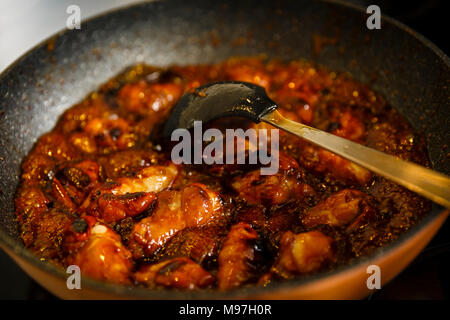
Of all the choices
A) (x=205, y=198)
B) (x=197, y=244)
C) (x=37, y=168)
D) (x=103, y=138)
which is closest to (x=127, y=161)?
(x=103, y=138)

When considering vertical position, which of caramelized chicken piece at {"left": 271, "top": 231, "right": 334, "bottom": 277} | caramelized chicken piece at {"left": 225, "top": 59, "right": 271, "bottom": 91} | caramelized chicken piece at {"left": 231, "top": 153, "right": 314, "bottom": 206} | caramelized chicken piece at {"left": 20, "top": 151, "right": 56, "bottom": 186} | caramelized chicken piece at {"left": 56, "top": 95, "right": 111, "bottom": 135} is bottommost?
caramelized chicken piece at {"left": 271, "top": 231, "right": 334, "bottom": 277}

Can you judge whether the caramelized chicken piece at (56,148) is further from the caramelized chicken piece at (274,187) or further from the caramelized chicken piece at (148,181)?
the caramelized chicken piece at (274,187)

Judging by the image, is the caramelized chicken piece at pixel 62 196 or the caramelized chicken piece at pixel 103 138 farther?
the caramelized chicken piece at pixel 103 138

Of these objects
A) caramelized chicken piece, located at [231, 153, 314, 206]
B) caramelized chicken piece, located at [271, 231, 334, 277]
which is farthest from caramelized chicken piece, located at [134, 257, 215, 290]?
caramelized chicken piece, located at [231, 153, 314, 206]

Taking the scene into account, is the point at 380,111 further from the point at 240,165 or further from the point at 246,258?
the point at 246,258

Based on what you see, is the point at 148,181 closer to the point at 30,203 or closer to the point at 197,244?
the point at 197,244

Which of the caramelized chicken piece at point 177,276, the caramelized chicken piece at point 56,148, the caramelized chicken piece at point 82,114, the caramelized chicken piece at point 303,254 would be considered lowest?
the caramelized chicken piece at point 177,276

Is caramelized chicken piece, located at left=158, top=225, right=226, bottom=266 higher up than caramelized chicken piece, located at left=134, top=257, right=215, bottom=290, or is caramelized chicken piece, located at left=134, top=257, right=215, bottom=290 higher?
caramelized chicken piece, located at left=158, top=225, right=226, bottom=266

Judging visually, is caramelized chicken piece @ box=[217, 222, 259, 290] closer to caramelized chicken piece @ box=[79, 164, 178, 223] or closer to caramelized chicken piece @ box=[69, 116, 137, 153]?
caramelized chicken piece @ box=[79, 164, 178, 223]

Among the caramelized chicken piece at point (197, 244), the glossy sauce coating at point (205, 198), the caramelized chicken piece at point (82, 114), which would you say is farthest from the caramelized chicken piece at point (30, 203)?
the caramelized chicken piece at point (197, 244)
